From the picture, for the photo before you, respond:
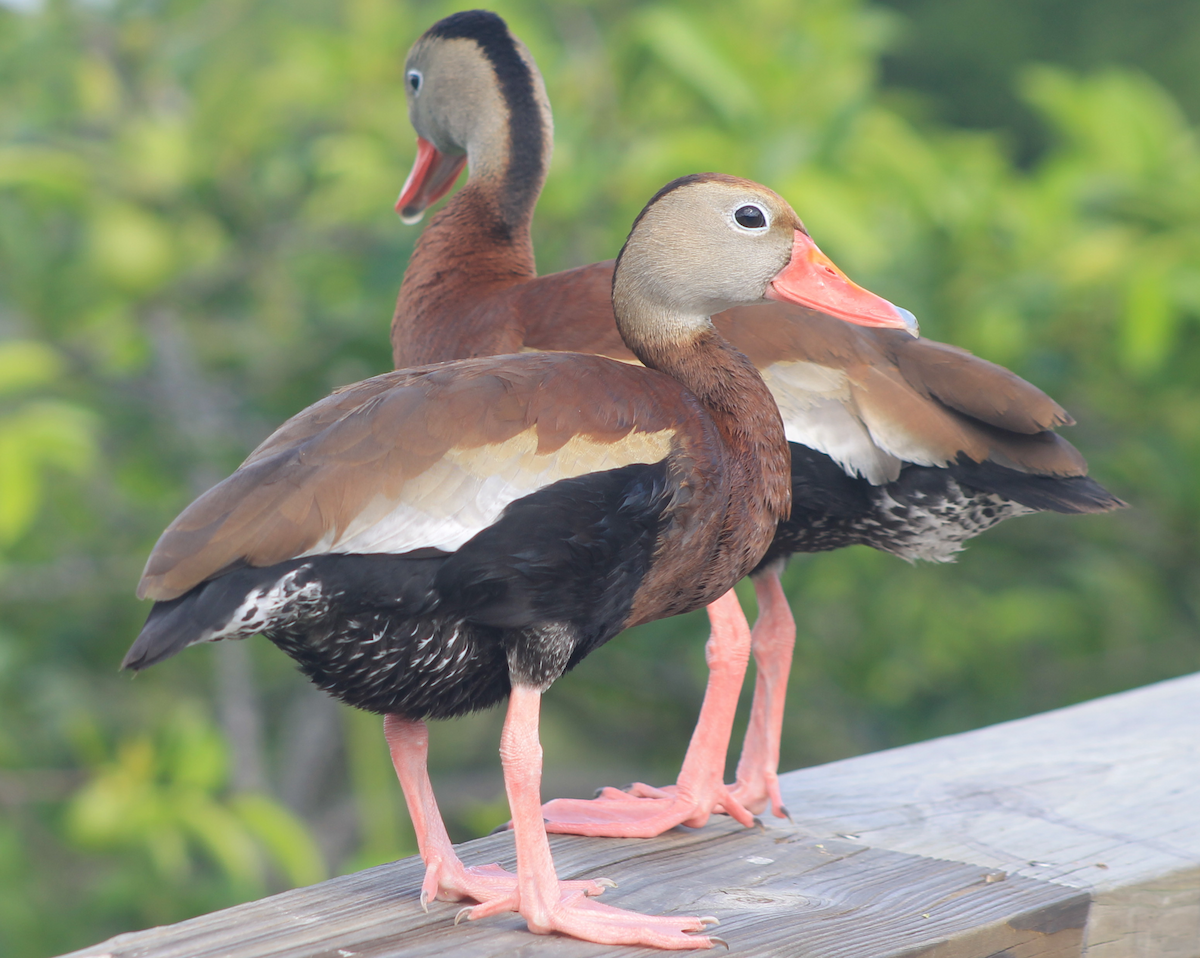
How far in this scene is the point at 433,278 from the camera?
279cm

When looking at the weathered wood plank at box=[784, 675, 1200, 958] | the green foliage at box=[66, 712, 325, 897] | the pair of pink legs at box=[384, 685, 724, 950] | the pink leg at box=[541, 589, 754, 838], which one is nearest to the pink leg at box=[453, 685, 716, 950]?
the pair of pink legs at box=[384, 685, 724, 950]

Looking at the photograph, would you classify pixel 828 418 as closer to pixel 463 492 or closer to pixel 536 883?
pixel 463 492

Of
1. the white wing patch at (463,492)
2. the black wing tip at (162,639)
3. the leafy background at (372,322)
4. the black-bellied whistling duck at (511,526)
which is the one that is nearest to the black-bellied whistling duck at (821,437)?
the black-bellied whistling duck at (511,526)

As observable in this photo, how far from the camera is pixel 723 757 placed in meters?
2.46

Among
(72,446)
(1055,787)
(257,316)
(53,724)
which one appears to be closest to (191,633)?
(1055,787)

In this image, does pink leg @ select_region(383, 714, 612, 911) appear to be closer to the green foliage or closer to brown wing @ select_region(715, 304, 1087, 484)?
brown wing @ select_region(715, 304, 1087, 484)

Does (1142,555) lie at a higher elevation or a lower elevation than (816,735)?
higher

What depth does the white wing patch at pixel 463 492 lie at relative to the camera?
1.66 metres


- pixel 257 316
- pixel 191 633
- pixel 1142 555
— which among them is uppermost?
pixel 257 316

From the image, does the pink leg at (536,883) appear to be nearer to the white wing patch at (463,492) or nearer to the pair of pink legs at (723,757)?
the white wing patch at (463,492)

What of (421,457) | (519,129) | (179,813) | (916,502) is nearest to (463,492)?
(421,457)

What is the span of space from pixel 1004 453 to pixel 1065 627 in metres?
2.65

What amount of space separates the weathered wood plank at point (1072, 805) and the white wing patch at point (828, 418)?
591mm

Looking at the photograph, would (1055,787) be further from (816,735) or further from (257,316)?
(257,316)
